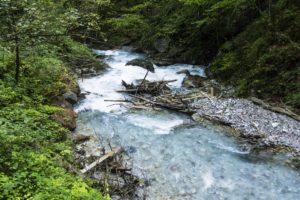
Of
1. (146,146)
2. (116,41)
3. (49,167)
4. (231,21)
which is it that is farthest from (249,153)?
(116,41)

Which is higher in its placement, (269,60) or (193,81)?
(269,60)

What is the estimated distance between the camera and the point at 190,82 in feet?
54.6

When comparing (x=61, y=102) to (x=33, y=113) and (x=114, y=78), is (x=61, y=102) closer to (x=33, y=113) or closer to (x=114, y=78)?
(x=33, y=113)

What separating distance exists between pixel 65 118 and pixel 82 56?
6203 millimetres

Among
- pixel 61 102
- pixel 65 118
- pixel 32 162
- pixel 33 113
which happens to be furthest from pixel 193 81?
pixel 32 162

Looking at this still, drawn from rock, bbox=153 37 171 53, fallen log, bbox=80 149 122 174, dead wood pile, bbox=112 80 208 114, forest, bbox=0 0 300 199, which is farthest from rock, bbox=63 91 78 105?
rock, bbox=153 37 171 53

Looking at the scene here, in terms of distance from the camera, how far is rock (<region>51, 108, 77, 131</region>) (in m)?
10.0

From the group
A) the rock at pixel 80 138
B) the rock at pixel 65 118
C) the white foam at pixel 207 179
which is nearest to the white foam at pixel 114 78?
the rock at pixel 65 118

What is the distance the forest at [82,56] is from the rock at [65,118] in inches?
6.8

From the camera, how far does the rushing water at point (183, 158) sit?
26.8ft

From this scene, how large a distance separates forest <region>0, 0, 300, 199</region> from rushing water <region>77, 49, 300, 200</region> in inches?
62.7

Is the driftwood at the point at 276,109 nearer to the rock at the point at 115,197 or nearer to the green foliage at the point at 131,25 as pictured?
the rock at the point at 115,197

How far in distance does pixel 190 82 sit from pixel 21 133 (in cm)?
1095

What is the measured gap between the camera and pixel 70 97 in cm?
1311
